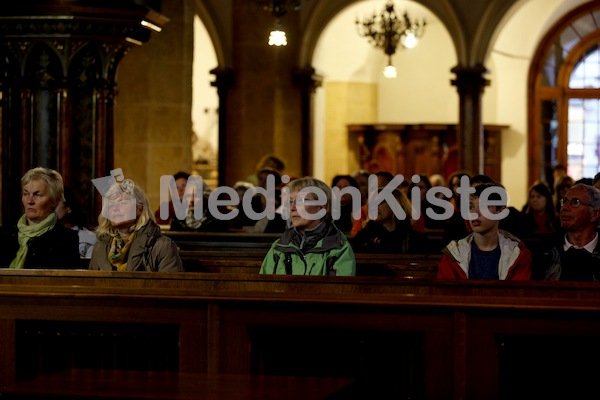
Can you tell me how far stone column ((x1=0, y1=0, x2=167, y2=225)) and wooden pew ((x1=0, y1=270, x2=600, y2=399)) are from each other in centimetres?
455

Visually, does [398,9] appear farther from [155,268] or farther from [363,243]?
[155,268]

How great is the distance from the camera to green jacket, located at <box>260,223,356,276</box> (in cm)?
662

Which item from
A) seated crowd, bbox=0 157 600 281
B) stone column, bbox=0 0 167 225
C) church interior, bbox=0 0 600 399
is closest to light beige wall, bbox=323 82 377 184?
church interior, bbox=0 0 600 399

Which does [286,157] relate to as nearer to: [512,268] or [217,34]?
[217,34]

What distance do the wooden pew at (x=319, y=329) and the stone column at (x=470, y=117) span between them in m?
14.1

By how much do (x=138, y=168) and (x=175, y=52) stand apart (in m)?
1.54

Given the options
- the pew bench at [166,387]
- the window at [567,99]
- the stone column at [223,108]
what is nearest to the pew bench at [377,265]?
the pew bench at [166,387]

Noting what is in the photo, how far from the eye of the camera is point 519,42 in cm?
2294

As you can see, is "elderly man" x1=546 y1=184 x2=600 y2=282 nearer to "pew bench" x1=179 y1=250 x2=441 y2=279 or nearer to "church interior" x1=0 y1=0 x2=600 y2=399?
"church interior" x1=0 y1=0 x2=600 y2=399

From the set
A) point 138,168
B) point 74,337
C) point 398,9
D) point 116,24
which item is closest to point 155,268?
point 74,337

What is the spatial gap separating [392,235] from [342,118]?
50.1 feet

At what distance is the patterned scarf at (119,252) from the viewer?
268 inches

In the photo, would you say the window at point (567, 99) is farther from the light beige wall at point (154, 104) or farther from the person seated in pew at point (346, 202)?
the person seated in pew at point (346, 202)

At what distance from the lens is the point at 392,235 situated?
879cm
